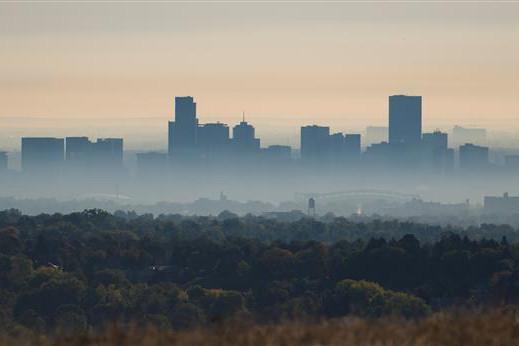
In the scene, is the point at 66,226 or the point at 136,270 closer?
the point at 136,270

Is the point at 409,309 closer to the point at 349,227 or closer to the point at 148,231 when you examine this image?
the point at 148,231

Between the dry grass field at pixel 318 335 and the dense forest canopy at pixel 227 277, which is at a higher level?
the dry grass field at pixel 318 335

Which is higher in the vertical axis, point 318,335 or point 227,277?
point 318,335

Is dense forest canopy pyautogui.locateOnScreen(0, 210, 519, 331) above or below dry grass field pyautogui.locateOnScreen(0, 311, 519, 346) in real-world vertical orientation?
below

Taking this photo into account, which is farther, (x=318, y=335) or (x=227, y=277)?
(x=227, y=277)

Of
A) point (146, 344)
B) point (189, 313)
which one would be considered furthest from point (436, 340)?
point (189, 313)
